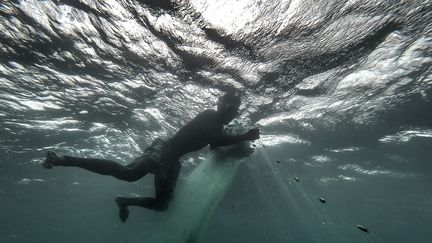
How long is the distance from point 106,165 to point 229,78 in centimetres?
664

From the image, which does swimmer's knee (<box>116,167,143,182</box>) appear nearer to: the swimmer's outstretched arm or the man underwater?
the man underwater

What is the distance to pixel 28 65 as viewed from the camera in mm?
12008

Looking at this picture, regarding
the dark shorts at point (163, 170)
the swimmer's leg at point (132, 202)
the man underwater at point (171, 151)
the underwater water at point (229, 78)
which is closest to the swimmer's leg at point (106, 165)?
the man underwater at point (171, 151)

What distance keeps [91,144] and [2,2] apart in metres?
13.7

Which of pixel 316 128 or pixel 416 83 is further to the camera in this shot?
pixel 316 128

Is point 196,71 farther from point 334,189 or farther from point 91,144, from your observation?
point 334,189

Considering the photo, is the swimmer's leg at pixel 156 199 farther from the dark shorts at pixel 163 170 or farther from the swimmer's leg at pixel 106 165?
the swimmer's leg at pixel 106 165

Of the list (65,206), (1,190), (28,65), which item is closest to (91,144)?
(28,65)

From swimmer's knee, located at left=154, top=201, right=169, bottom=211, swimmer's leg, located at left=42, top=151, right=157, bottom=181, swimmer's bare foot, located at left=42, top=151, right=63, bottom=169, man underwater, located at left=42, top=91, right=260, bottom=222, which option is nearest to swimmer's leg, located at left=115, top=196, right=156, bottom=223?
man underwater, located at left=42, top=91, right=260, bottom=222

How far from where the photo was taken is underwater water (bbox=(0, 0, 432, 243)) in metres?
8.98

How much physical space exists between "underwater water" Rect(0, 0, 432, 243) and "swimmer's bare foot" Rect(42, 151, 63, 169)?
397 cm

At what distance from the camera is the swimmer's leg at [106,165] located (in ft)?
21.5

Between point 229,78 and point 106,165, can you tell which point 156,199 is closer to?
point 106,165

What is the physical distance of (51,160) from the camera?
6.49 m
